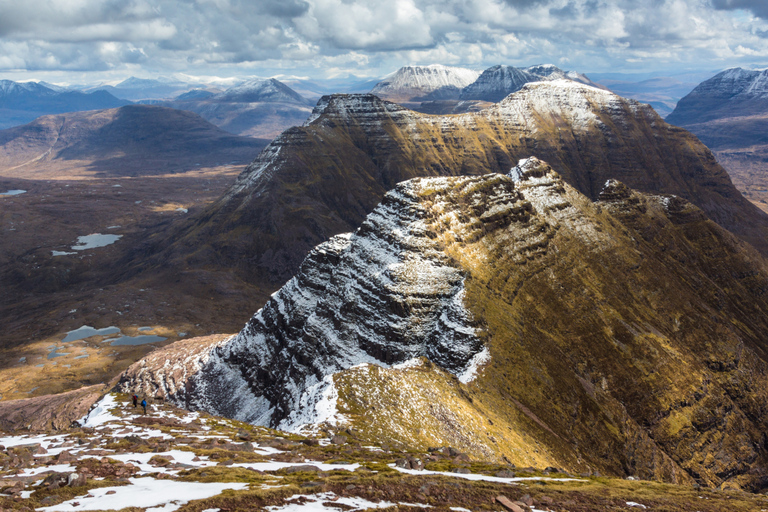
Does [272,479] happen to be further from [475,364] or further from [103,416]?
[475,364]

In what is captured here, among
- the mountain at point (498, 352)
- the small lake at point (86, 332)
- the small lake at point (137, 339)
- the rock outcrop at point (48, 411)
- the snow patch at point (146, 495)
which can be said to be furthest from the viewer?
the small lake at point (86, 332)

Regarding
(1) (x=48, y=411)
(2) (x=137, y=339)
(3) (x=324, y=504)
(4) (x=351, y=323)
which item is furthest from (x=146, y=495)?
(2) (x=137, y=339)

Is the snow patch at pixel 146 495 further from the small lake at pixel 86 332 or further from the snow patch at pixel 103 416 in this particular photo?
the small lake at pixel 86 332

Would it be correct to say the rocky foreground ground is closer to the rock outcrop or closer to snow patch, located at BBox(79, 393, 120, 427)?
snow patch, located at BBox(79, 393, 120, 427)

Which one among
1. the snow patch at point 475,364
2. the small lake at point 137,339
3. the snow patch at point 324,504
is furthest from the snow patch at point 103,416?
the small lake at point 137,339

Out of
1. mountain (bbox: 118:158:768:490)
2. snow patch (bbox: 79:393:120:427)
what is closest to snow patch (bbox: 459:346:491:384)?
mountain (bbox: 118:158:768:490)

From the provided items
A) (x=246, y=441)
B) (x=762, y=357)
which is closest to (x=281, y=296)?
(x=246, y=441)
